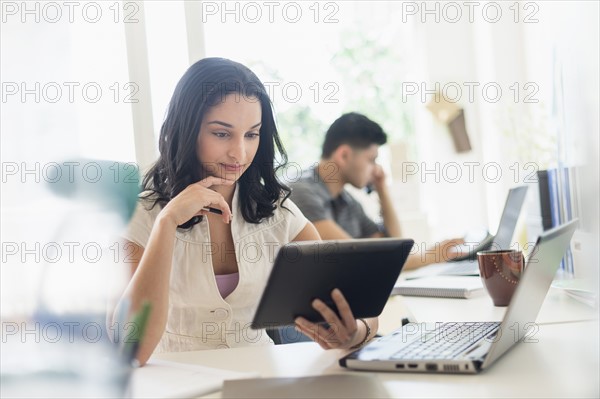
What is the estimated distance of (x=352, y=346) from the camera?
1109 mm

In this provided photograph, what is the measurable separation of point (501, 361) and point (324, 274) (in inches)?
10.8

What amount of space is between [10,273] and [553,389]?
1.97 ft

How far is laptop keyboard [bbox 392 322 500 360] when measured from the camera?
2.97ft

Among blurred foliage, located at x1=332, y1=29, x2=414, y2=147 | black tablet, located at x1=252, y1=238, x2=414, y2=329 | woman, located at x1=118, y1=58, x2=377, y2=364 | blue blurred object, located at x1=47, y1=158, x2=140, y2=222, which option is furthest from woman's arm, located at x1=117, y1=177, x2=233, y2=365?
blurred foliage, located at x1=332, y1=29, x2=414, y2=147

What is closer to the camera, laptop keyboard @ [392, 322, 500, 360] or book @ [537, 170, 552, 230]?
laptop keyboard @ [392, 322, 500, 360]

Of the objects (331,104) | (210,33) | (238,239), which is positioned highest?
(210,33)

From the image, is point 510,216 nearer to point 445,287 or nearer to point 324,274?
point 445,287

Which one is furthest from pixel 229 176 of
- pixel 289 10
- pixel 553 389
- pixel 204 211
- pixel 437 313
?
pixel 289 10

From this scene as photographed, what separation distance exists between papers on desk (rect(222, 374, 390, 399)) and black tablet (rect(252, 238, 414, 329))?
85 millimetres

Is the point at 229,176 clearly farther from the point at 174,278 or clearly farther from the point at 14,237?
the point at 14,237

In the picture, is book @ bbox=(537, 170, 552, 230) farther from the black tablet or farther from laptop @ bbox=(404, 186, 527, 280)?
the black tablet

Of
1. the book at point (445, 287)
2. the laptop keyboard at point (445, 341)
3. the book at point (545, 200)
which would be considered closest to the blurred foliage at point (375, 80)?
the book at point (545, 200)

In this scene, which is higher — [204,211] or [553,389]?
[204,211]

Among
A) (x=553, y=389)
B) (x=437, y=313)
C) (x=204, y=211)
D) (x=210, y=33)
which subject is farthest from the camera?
(x=210, y=33)
